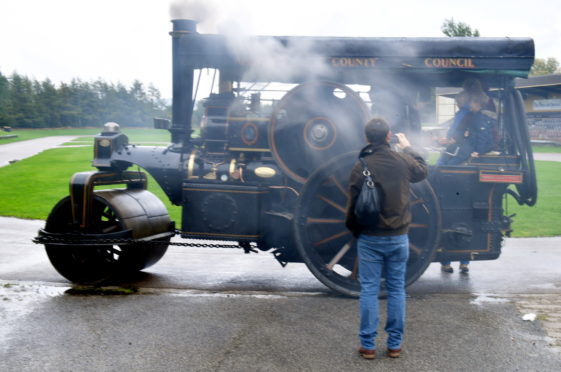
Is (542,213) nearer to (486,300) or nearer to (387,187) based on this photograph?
(486,300)

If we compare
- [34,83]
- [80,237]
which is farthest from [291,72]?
[34,83]

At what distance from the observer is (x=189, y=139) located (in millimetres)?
7109

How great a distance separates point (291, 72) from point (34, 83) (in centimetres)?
6339

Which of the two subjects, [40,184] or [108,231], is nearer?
[108,231]

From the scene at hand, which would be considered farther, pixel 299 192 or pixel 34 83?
pixel 34 83

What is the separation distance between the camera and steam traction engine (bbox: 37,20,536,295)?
629cm

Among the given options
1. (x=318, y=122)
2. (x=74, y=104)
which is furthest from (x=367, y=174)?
(x=74, y=104)

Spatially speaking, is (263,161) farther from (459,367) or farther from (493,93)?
(459,367)

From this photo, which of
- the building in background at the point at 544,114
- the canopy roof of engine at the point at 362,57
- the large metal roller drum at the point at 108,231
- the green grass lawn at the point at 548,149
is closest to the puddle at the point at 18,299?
the large metal roller drum at the point at 108,231

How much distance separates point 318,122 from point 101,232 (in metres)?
2.66

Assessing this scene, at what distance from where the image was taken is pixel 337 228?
20.8ft

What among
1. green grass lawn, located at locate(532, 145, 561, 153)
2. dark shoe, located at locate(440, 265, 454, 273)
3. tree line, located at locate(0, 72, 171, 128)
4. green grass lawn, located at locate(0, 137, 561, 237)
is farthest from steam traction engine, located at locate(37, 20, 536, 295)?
tree line, located at locate(0, 72, 171, 128)

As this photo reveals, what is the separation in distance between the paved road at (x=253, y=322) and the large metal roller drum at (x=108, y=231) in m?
0.25

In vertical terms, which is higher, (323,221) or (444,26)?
(444,26)
